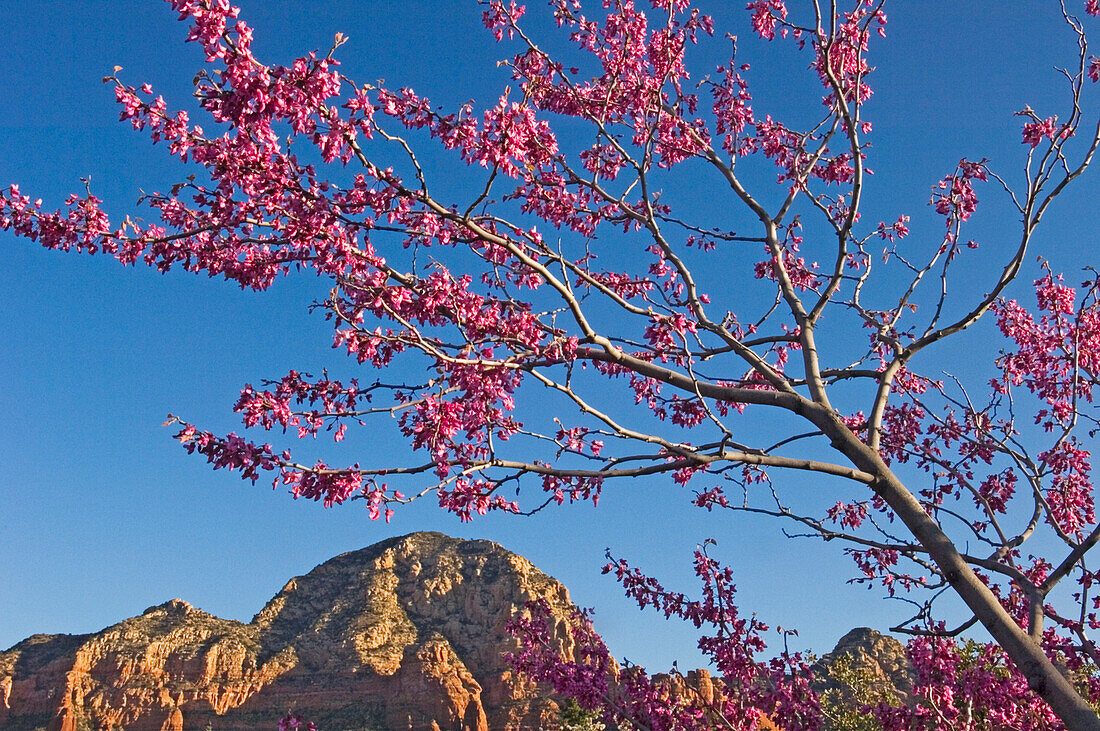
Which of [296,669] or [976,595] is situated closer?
[976,595]

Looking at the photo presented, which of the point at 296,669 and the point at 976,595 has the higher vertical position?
the point at 296,669

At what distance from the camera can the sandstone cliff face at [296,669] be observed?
10844 centimetres

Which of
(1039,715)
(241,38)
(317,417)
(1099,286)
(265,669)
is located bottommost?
(1039,715)

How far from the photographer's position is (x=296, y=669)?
114 m

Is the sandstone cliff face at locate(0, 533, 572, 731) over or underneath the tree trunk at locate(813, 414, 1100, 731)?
over

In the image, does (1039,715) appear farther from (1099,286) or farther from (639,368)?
(639,368)

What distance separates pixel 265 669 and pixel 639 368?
122 meters

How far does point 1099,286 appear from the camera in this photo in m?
10.1

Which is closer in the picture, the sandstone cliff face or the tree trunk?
the tree trunk

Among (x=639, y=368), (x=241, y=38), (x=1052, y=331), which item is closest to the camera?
(x=241, y=38)

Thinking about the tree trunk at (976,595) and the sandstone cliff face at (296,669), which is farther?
the sandstone cliff face at (296,669)

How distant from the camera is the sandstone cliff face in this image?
10844 cm

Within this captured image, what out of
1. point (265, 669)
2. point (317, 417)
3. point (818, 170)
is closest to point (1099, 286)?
point (818, 170)

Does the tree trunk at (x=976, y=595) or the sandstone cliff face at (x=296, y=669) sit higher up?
the sandstone cliff face at (x=296, y=669)
